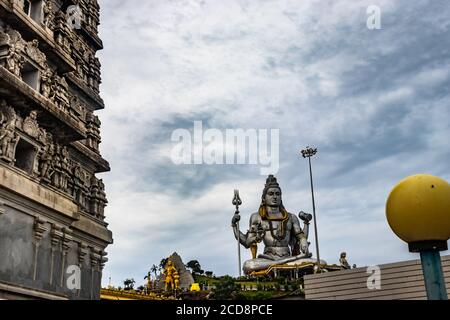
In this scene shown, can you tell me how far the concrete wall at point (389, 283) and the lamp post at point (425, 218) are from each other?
11417 mm

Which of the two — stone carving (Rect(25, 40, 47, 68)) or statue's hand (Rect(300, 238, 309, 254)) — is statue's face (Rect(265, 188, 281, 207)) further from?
stone carving (Rect(25, 40, 47, 68))

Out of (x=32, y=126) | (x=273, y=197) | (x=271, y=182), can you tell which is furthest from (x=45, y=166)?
(x=271, y=182)

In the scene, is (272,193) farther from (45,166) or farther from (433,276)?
(433,276)

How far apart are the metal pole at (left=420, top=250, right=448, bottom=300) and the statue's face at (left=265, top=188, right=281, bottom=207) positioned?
52.8 metres

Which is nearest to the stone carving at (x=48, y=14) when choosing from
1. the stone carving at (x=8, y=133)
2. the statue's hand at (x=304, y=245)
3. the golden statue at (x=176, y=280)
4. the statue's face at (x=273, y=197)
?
the stone carving at (x=8, y=133)

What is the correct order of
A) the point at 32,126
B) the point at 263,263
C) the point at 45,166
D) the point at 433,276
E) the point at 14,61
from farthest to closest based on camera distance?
the point at 263,263
the point at 45,166
the point at 32,126
the point at 14,61
the point at 433,276

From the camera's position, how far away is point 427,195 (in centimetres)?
522

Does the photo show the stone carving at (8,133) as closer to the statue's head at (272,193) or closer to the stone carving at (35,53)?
the stone carving at (35,53)

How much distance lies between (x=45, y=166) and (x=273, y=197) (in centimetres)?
4201

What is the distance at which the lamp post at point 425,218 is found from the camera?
523 centimetres

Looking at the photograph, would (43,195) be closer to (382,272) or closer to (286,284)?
(382,272)

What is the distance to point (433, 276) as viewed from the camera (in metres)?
5.38

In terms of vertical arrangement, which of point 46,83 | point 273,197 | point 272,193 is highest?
point 272,193
